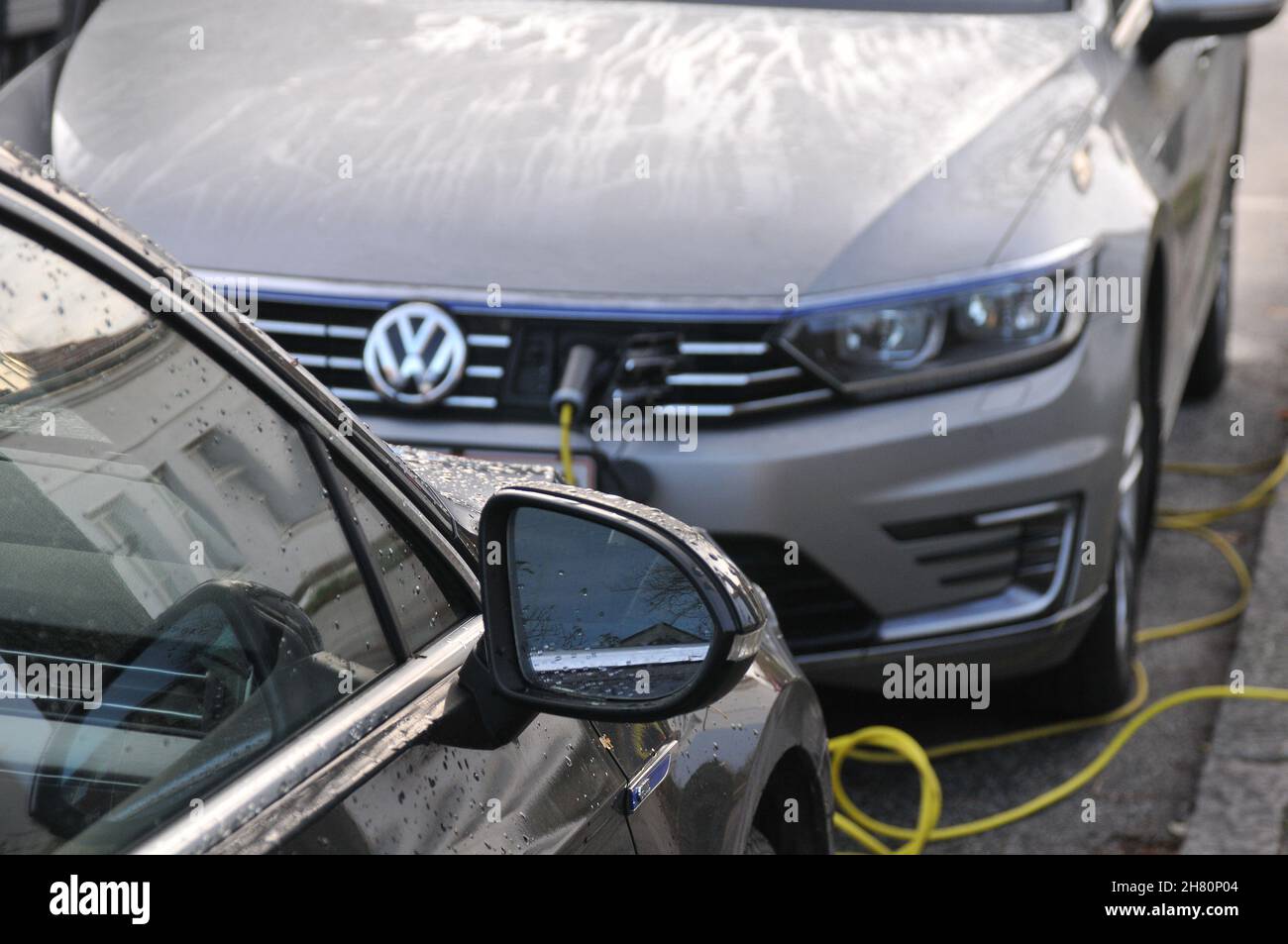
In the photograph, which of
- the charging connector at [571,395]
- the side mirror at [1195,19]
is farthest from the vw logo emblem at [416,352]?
the side mirror at [1195,19]

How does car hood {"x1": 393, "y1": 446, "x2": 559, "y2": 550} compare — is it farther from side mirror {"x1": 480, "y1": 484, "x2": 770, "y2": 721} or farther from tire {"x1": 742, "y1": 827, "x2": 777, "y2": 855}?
tire {"x1": 742, "y1": 827, "x2": 777, "y2": 855}

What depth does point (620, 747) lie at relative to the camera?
170cm

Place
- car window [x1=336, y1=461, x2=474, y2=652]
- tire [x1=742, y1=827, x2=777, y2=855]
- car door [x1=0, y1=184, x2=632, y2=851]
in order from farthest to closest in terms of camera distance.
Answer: tire [x1=742, y1=827, x2=777, y2=855] < car window [x1=336, y1=461, x2=474, y2=652] < car door [x1=0, y1=184, x2=632, y2=851]

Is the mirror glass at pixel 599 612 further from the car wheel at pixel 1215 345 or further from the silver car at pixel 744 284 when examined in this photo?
the car wheel at pixel 1215 345

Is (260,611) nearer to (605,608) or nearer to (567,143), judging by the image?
(605,608)

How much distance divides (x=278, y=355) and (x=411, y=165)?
5.98 feet

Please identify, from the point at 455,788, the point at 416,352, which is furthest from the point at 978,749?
the point at 455,788

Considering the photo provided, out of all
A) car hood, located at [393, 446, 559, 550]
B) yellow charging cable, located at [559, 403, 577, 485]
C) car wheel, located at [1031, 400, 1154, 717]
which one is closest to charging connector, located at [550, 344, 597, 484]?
→ yellow charging cable, located at [559, 403, 577, 485]

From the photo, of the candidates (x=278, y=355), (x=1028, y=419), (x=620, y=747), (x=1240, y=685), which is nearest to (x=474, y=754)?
(x=620, y=747)

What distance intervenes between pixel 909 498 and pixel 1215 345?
3.39 meters

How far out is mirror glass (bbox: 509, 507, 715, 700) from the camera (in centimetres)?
143

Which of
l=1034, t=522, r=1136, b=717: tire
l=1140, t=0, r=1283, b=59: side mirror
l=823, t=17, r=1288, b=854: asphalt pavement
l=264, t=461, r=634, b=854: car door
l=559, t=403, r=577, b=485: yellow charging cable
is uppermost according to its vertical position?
l=1140, t=0, r=1283, b=59: side mirror

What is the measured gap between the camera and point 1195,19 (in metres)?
4.07

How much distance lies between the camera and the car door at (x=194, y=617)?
126 cm
